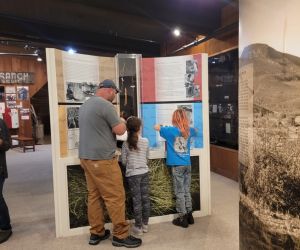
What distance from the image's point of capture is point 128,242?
110 inches

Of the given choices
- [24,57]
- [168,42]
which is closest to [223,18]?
[168,42]

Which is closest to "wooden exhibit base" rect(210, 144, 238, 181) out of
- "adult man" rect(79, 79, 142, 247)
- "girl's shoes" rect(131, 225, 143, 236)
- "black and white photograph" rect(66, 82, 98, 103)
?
"girl's shoes" rect(131, 225, 143, 236)

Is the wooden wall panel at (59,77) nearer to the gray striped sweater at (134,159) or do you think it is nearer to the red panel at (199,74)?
the gray striped sweater at (134,159)

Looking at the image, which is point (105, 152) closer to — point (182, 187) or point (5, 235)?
point (182, 187)

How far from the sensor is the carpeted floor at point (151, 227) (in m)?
2.85

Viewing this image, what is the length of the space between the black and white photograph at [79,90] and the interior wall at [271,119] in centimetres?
187

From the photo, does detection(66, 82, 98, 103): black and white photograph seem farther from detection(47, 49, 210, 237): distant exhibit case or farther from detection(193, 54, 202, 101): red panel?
detection(193, 54, 202, 101): red panel

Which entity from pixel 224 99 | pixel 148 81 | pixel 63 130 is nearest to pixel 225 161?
pixel 224 99

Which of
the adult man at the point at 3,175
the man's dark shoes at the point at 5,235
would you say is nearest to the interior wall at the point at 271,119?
the adult man at the point at 3,175

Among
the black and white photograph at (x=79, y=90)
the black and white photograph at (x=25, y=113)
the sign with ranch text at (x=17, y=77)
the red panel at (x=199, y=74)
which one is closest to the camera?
the black and white photograph at (x=79, y=90)

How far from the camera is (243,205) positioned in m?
1.68

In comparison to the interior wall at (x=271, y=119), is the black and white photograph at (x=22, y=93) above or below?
above

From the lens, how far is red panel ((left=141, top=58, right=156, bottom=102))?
10.9 ft

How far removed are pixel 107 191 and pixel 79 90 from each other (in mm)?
1075
